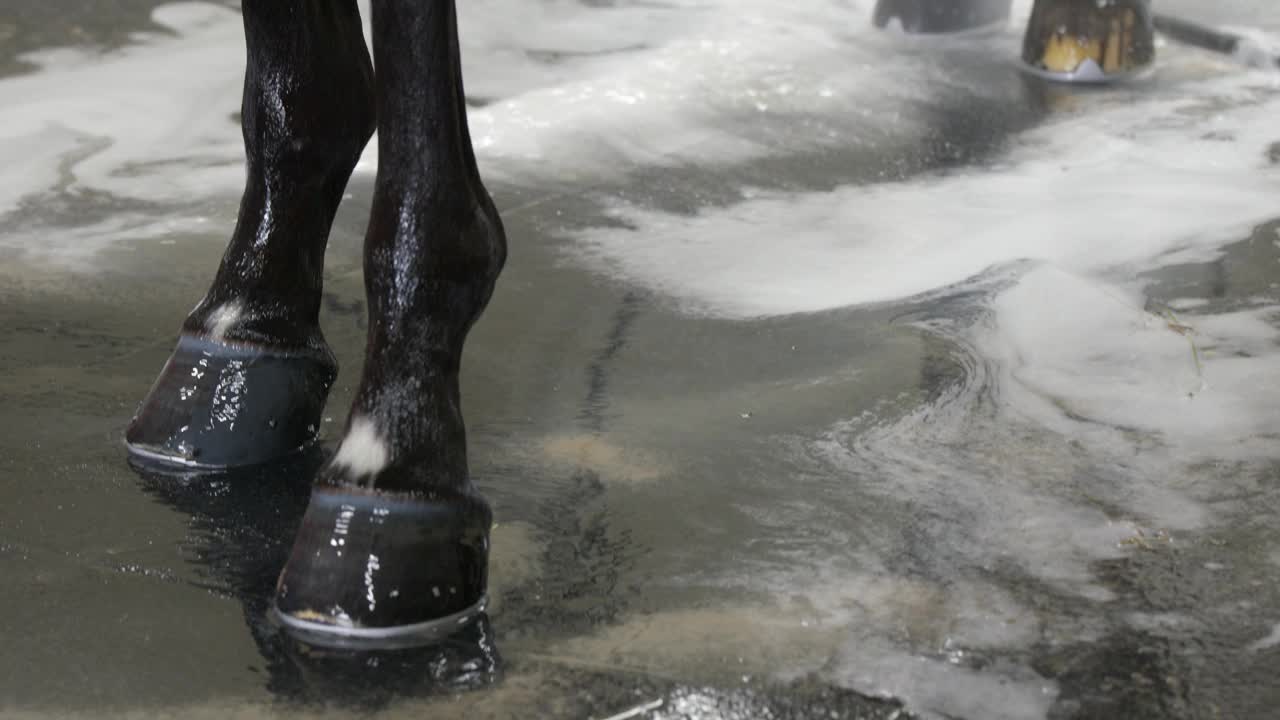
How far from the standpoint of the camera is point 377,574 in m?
1.14

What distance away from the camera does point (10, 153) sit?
269 cm

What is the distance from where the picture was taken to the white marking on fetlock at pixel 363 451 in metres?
1.17

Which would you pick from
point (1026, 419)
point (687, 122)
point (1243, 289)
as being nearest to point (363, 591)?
point (1026, 419)

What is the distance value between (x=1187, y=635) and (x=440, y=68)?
65cm

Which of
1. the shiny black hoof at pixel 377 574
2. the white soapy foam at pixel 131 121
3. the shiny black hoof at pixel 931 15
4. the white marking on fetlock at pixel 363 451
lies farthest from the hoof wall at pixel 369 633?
the shiny black hoof at pixel 931 15

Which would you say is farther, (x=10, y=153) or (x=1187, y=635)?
(x=10, y=153)

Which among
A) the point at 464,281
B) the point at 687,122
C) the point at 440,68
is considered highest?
the point at 440,68

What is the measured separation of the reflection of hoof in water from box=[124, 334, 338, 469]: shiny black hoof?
0.36 metres

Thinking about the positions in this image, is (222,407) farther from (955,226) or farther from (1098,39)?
(1098,39)

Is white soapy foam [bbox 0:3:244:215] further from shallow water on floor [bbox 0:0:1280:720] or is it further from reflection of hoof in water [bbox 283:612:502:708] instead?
reflection of hoof in water [bbox 283:612:502:708]

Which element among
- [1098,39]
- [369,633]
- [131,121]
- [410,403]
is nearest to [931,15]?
[1098,39]

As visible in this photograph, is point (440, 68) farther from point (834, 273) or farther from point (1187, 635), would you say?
point (834, 273)

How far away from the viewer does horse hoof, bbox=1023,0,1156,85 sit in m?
3.56

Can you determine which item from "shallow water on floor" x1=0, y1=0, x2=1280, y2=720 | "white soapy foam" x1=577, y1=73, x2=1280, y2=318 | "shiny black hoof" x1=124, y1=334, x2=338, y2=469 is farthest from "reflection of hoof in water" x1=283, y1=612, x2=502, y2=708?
"white soapy foam" x1=577, y1=73, x2=1280, y2=318
